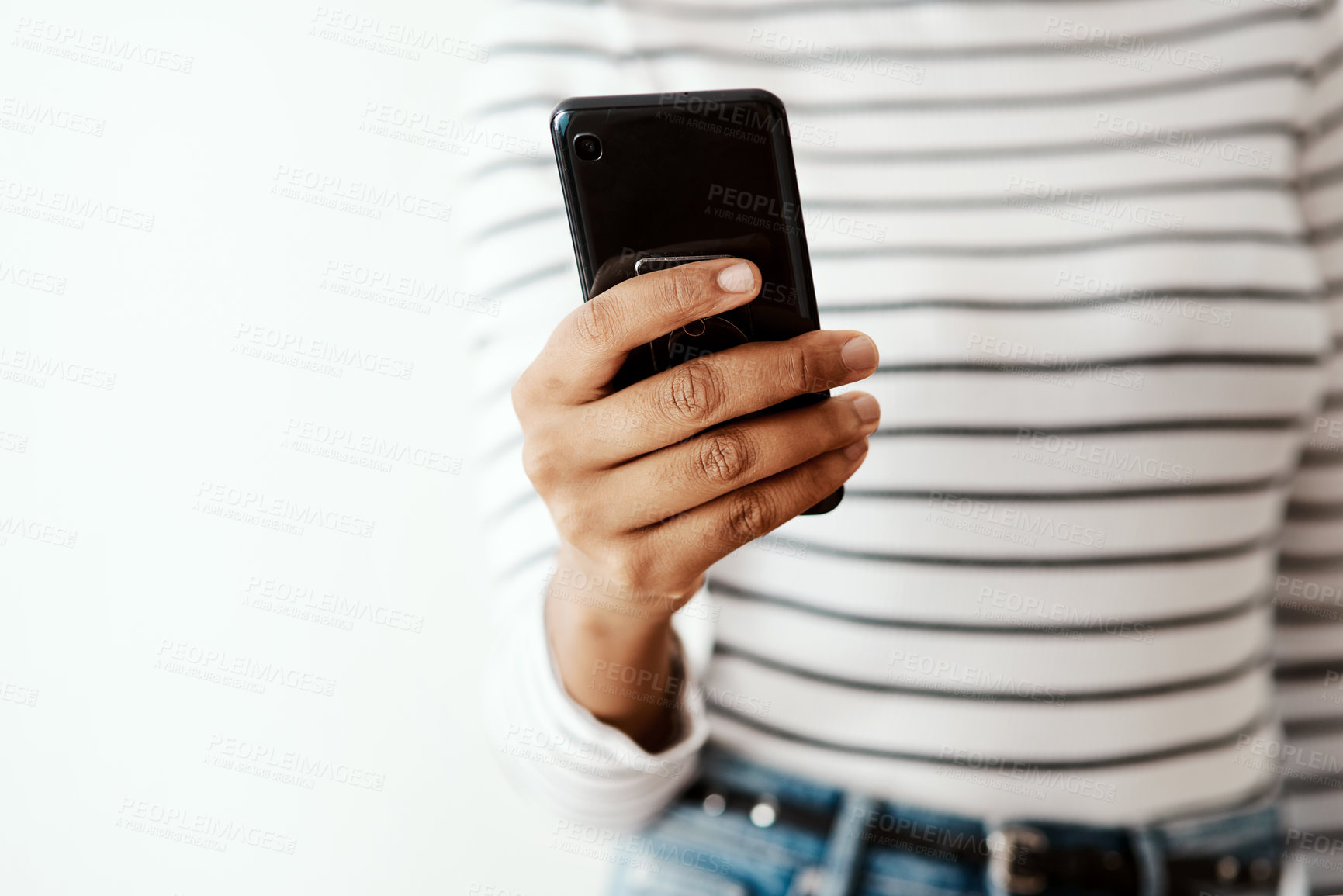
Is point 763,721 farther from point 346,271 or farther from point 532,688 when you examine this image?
point 346,271

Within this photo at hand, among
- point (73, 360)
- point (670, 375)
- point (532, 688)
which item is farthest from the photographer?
point (73, 360)

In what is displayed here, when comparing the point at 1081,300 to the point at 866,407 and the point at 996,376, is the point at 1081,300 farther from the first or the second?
the point at 866,407

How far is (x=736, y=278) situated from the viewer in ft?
1.15

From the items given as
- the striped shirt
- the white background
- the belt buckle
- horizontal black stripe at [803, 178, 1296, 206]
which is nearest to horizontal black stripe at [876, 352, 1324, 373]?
the striped shirt

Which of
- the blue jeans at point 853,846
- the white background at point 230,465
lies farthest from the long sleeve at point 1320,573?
the white background at point 230,465

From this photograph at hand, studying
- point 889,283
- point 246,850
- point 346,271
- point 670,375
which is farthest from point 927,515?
point 246,850

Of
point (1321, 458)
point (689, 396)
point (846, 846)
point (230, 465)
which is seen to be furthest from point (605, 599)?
point (1321, 458)

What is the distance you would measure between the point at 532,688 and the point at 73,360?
0.57 m

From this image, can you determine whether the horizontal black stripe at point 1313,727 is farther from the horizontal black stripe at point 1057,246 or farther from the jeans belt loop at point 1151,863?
the horizontal black stripe at point 1057,246

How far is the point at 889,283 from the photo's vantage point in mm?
553

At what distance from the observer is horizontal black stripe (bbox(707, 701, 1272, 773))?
0.56 metres

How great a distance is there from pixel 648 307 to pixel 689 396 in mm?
45

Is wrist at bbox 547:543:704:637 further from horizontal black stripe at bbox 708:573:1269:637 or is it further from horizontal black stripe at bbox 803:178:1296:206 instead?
horizontal black stripe at bbox 803:178:1296:206

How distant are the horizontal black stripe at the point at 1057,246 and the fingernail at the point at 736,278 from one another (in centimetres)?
23
